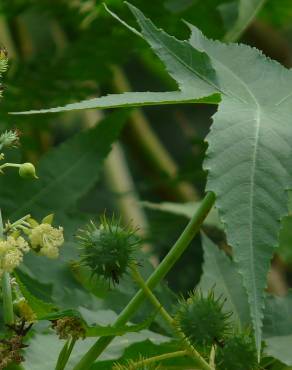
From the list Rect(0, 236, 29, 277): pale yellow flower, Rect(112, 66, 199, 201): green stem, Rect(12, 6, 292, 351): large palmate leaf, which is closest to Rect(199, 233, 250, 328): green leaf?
Rect(12, 6, 292, 351): large palmate leaf

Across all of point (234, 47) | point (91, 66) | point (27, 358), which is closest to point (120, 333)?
point (27, 358)

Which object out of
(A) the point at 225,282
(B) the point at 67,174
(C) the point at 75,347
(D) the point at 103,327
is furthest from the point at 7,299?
(B) the point at 67,174

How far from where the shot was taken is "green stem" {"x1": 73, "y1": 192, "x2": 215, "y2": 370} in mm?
993

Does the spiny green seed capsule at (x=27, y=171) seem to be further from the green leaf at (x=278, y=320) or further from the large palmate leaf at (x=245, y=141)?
the green leaf at (x=278, y=320)

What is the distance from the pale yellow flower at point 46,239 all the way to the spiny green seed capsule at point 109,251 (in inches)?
3.3

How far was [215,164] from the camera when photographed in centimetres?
91

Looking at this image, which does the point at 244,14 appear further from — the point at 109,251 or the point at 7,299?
the point at 7,299

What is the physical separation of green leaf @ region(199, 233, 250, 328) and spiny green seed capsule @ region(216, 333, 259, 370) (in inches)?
8.8

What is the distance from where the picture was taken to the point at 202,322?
41.0 inches

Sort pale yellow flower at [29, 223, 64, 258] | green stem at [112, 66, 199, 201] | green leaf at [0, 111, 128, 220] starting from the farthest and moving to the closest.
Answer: green stem at [112, 66, 199, 201] < green leaf at [0, 111, 128, 220] < pale yellow flower at [29, 223, 64, 258]

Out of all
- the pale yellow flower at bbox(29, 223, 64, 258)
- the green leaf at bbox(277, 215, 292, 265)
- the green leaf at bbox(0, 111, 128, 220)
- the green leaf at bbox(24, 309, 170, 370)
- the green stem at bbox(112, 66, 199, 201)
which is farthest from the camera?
the green stem at bbox(112, 66, 199, 201)

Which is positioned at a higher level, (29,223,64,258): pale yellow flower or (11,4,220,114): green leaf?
(11,4,220,114): green leaf

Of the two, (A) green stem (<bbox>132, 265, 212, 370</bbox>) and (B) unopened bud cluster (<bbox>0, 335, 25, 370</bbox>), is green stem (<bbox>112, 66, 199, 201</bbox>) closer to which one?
(A) green stem (<bbox>132, 265, 212, 370</bbox>)

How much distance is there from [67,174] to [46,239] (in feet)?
2.01
